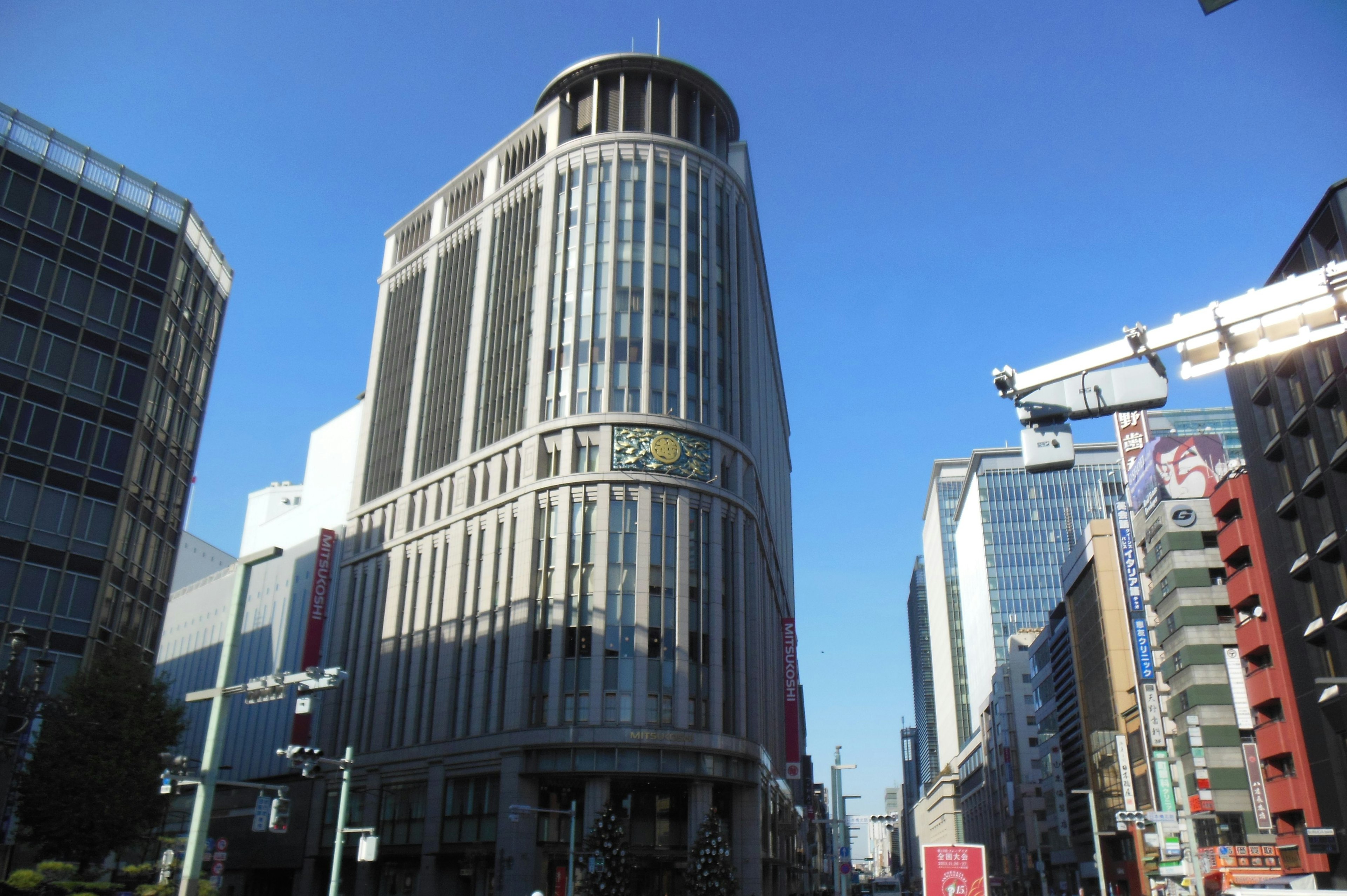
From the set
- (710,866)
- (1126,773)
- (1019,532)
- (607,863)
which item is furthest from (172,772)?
(1019,532)

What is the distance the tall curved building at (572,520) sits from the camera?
2036 inches

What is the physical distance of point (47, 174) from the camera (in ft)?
161

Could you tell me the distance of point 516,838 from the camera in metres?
49.6

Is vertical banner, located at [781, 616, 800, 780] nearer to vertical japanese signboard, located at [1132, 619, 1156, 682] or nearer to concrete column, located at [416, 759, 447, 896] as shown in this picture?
vertical japanese signboard, located at [1132, 619, 1156, 682]

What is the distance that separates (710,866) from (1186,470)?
41.4 meters

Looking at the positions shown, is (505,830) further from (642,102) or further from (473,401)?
(642,102)

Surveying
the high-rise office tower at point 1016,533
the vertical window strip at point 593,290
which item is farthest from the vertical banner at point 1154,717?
the high-rise office tower at point 1016,533

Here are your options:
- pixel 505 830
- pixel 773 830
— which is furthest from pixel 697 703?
pixel 773 830

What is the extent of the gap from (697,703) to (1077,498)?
120812 millimetres

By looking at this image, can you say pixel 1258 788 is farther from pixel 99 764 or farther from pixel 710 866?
pixel 99 764

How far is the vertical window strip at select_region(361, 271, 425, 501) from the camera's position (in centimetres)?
7244

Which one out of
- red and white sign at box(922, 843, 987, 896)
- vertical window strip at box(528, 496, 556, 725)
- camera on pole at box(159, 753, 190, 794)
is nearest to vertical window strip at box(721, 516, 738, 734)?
vertical window strip at box(528, 496, 556, 725)

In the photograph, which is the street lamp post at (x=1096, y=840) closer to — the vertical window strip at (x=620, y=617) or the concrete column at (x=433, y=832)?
Result: the vertical window strip at (x=620, y=617)

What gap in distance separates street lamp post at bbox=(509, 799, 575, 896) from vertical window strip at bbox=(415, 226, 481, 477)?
86.5 feet
